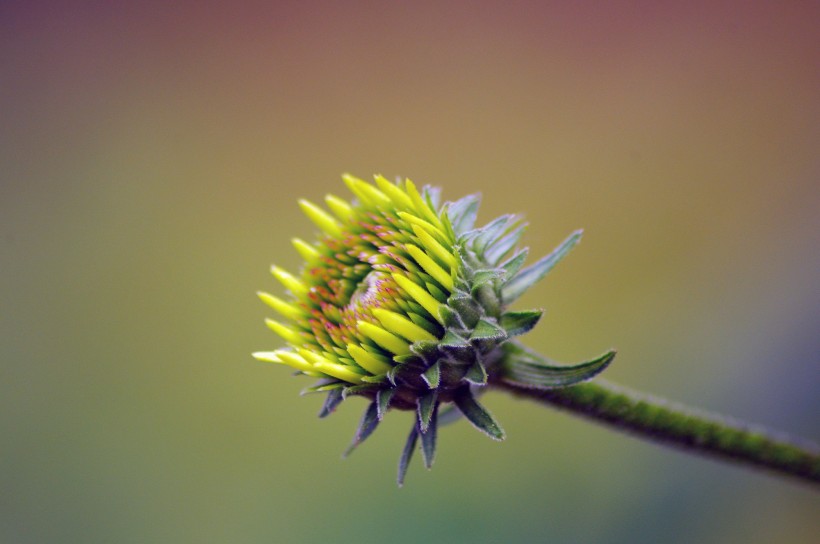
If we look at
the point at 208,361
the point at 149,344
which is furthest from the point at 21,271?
the point at 208,361

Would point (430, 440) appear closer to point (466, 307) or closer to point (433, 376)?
point (433, 376)

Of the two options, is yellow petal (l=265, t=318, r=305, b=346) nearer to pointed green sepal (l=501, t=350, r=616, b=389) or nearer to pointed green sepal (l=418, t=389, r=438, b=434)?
pointed green sepal (l=418, t=389, r=438, b=434)

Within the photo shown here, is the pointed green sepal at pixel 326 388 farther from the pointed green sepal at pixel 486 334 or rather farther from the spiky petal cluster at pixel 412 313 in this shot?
the pointed green sepal at pixel 486 334

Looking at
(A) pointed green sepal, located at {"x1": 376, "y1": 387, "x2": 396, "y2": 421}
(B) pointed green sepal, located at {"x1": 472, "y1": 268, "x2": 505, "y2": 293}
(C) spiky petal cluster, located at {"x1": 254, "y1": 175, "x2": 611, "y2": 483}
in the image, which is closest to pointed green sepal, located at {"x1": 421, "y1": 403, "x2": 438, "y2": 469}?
(C) spiky petal cluster, located at {"x1": 254, "y1": 175, "x2": 611, "y2": 483}

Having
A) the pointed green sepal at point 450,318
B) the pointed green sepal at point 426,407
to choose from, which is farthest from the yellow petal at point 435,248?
the pointed green sepal at point 426,407

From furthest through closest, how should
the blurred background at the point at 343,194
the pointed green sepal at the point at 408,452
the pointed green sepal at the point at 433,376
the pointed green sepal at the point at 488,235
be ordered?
the blurred background at the point at 343,194, the pointed green sepal at the point at 488,235, the pointed green sepal at the point at 408,452, the pointed green sepal at the point at 433,376

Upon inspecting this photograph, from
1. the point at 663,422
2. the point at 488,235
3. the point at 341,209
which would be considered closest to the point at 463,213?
the point at 488,235

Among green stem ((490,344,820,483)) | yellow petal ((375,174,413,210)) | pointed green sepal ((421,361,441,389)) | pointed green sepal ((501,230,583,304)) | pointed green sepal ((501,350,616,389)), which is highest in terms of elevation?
yellow petal ((375,174,413,210))

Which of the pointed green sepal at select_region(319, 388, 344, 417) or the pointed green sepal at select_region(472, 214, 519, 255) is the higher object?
the pointed green sepal at select_region(472, 214, 519, 255)
